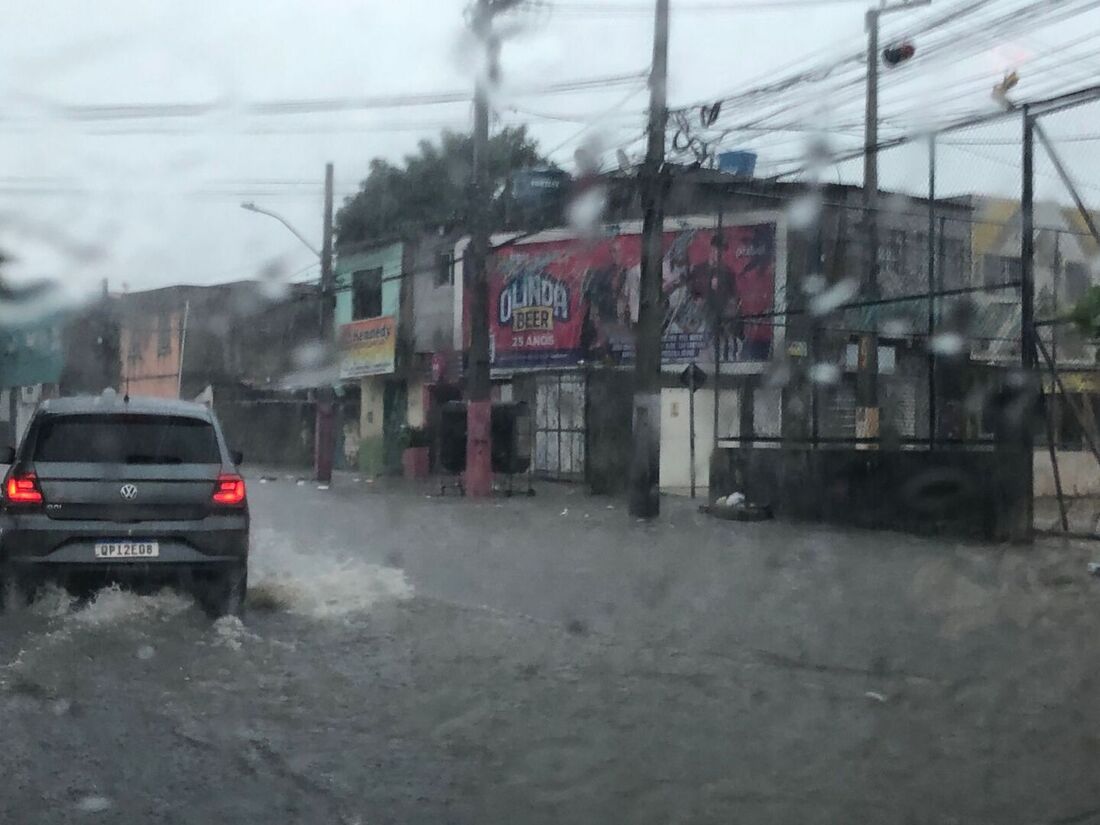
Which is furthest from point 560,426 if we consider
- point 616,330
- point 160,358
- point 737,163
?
point 160,358

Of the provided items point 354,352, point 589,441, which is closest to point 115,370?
point 354,352

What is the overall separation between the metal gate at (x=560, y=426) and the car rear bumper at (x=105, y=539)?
19885mm

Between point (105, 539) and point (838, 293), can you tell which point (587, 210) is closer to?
point (838, 293)

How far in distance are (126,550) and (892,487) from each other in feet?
38.1

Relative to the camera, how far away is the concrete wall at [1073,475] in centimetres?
2147

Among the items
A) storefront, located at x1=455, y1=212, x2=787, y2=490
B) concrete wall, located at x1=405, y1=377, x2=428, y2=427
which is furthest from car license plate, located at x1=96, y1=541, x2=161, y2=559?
concrete wall, located at x1=405, y1=377, x2=428, y2=427

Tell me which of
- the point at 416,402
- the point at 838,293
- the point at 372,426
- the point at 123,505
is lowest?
the point at 123,505

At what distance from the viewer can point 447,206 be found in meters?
39.1

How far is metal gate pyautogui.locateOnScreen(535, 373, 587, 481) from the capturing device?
99.0 feet

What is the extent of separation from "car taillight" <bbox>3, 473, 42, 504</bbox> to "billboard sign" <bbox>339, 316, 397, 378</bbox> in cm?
2797

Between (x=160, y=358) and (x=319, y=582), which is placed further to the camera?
(x=160, y=358)

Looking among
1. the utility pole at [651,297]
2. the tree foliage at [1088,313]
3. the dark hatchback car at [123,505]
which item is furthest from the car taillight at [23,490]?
the utility pole at [651,297]

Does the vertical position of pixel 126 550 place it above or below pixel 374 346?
below

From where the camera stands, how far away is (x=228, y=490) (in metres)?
9.94
